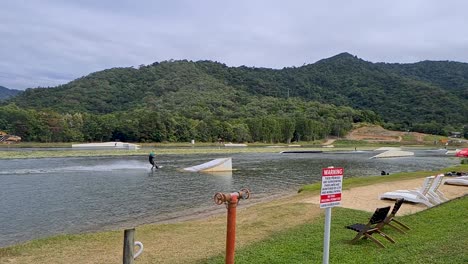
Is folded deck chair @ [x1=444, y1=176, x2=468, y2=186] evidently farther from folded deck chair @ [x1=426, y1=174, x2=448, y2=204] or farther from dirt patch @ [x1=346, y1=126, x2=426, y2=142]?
dirt patch @ [x1=346, y1=126, x2=426, y2=142]

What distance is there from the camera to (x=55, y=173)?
3569cm

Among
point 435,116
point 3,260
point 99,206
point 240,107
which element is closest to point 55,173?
point 99,206

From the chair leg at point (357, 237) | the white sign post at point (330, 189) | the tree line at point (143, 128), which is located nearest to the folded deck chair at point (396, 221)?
the chair leg at point (357, 237)

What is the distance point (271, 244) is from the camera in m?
11.0

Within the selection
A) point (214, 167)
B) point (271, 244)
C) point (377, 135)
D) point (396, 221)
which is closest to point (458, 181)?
point (396, 221)

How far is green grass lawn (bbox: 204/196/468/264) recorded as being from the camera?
9305 millimetres

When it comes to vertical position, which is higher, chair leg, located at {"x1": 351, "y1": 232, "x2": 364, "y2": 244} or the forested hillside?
the forested hillside

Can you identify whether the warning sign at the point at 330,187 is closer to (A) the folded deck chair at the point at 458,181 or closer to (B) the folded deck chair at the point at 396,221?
(B) the folded deck chair at the point at 396,221

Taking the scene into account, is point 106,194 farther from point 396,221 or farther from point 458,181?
point 458,181

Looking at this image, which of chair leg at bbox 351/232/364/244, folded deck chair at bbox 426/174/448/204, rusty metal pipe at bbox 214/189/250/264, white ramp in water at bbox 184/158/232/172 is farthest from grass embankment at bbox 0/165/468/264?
white ramp in water at bbox 184/158/232/172

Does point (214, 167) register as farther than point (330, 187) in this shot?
Yes

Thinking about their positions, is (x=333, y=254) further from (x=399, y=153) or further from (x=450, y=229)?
(x=399, y=153)

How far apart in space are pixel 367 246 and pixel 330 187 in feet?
13.4

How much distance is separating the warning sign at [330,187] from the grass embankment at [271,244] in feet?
8.27
